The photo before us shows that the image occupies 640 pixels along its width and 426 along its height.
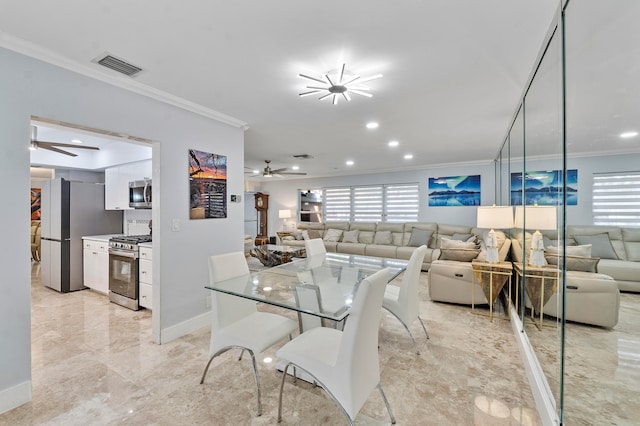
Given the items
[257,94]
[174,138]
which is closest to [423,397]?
[257,94]

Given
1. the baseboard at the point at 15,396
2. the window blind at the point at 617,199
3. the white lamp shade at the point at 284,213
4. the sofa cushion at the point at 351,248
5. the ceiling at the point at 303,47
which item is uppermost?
the ceiling at the point at 303,47

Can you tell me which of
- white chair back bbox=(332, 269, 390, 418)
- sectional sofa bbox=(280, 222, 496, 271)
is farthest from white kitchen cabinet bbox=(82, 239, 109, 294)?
sectional sofa bbox=(280, 222, 496, 271)

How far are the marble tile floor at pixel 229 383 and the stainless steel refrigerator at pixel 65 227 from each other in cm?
141

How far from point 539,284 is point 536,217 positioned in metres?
0.52

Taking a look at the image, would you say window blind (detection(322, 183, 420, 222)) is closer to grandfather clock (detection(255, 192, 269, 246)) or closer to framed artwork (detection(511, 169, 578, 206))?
grandfather clock (detection(255, 192, 269, 246))

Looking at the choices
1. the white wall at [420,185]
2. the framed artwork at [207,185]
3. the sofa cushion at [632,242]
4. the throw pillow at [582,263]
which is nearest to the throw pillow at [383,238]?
the white wall at [420,185]

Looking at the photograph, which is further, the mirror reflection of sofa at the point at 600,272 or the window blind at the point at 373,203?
the window blind at the point at 373,203

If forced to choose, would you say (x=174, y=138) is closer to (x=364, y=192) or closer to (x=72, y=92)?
(x=72, y=92)

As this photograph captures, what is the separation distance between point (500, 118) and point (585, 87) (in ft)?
7.72

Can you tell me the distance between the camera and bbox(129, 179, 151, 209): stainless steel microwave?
4000mm

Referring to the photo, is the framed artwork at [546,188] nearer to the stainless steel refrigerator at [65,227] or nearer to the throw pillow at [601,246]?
the throw pillow at [601,246]

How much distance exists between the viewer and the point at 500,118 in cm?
333

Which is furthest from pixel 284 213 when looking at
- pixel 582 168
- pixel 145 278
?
pixel 582 168

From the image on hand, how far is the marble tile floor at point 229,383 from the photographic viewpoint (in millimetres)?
1711
